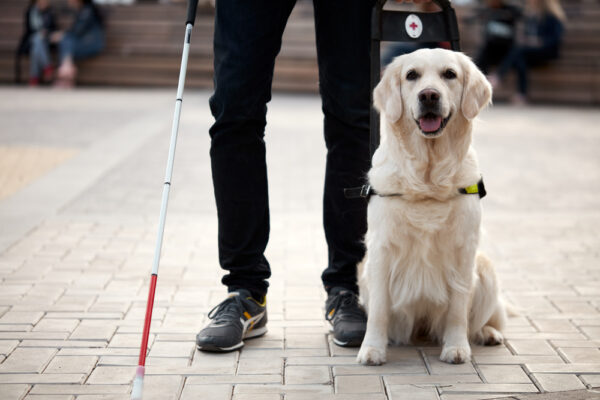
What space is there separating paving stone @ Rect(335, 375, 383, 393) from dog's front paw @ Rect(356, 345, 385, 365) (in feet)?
0.45

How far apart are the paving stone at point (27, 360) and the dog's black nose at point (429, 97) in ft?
5.58

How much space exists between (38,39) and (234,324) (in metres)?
13.9

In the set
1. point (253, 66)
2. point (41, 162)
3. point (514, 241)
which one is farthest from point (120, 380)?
point (41, 162)

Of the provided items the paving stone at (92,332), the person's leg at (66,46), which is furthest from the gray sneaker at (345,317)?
the person's leg at (66,46)

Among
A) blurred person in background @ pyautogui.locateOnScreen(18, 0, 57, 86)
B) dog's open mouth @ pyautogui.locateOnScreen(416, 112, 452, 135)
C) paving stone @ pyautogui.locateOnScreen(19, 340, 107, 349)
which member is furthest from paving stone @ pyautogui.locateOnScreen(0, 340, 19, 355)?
blurred person in background @ pyautogui.locateOnScreen(18, 0, 57, 86)

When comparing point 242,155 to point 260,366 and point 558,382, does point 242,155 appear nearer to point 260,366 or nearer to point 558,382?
point 260,366

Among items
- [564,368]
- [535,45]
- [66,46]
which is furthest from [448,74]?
[66,46]

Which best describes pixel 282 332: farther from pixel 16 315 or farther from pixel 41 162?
pixel 41 162

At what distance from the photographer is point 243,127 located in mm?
3309

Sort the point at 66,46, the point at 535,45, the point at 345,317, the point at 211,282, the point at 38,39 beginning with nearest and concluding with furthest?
the point at 345,317 < the point at 211,282 < the point at 535,45 < the point at 38,39 < the point at 66,46

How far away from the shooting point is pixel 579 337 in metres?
3.47

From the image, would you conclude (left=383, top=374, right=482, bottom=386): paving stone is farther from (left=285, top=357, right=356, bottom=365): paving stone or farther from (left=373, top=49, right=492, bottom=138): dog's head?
(left=373, top=49, right=492, bottom=138): dog's head

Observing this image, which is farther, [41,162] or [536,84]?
Result: [536,84]

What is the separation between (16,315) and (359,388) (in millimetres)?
1636
